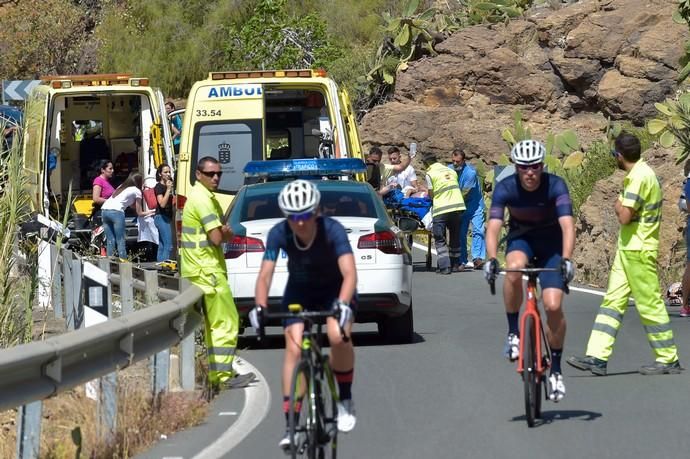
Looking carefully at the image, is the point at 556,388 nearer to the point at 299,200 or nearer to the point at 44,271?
the point at 299,200

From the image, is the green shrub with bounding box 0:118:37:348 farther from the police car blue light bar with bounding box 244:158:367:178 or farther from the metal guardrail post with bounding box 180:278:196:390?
the police car blue light bar with bounding box 244:158:367:178

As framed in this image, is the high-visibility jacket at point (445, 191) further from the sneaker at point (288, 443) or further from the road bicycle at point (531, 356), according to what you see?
the sneaker at point (288, 443)

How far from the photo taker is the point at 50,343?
8.22 metres

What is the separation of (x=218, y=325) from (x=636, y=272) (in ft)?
10.8

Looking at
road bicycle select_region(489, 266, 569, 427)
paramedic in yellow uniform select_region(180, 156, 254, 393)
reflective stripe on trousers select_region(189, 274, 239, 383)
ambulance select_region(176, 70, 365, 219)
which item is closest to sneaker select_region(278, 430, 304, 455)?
road bicycle select_region(489, 266, 569, 427)

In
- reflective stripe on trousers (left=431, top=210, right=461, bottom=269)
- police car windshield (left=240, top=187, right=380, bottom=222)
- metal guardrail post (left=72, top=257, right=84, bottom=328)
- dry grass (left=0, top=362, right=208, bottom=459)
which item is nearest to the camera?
dry grass (left=0, top=362, right=208, bottom=459)

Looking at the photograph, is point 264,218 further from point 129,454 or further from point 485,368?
point 129,454

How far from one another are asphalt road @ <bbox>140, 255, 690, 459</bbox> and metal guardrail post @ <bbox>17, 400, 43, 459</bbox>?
117 cm

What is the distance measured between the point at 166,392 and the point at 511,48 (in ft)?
82.8

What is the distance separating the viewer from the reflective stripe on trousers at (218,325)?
38.9ft

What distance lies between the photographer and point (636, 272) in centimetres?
1225

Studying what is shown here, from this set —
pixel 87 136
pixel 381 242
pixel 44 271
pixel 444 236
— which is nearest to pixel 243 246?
pixel 381 242

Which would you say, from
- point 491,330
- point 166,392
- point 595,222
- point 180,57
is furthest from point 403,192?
point 180,57

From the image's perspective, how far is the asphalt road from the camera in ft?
31.0
